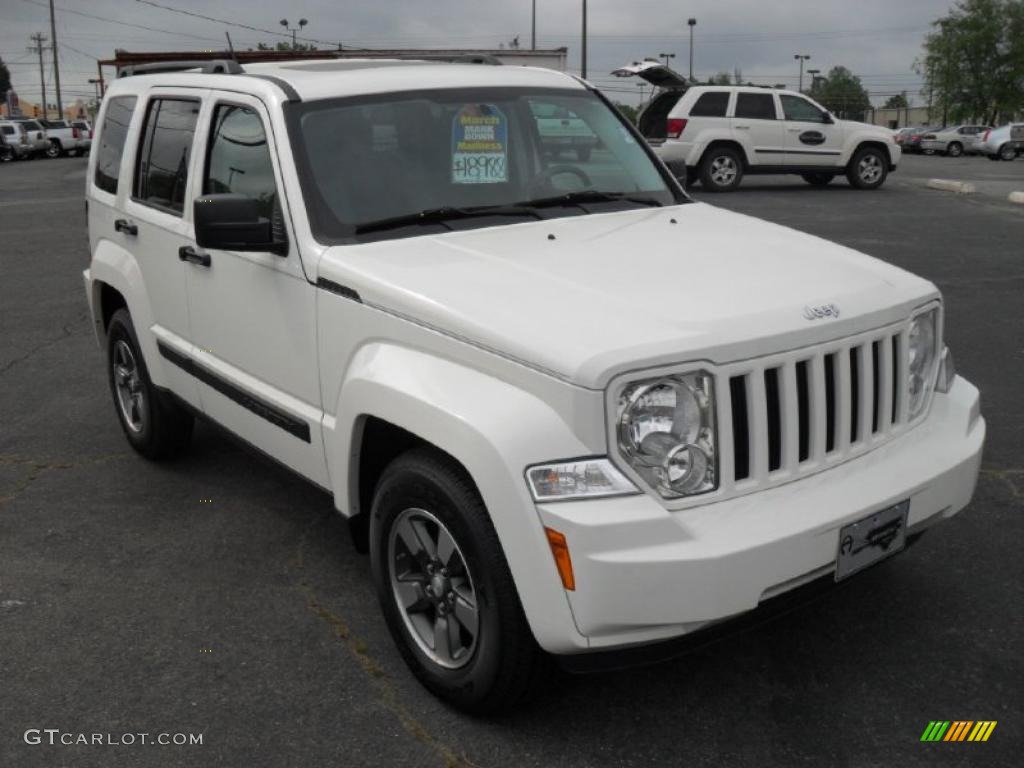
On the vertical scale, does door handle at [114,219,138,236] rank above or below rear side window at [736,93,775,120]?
below

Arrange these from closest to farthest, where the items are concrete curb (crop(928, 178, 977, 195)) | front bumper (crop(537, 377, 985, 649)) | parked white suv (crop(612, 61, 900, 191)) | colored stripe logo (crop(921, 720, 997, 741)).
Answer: front bumper (crop(537, 377, 985, 649))
colored stripe logo (crop(921, 720, 997, 741))
concrete curb (crop(928, 178, 977, 195))
parked white suv (crop(612, 61, 900, 191))

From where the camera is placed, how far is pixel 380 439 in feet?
11.3

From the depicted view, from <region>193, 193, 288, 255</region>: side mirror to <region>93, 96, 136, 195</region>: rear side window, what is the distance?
6.33 ft

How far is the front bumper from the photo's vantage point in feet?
8.55

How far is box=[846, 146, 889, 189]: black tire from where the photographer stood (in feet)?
69.1

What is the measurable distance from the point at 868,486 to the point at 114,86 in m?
4.44

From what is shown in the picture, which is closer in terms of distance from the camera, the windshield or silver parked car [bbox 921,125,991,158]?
the windshield

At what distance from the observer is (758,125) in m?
20.5

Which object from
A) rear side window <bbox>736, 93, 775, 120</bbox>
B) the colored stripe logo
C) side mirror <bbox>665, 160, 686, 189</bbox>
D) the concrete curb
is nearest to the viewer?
the colored stripe logo

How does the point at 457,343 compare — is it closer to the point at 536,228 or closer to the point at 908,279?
the point at 536,228

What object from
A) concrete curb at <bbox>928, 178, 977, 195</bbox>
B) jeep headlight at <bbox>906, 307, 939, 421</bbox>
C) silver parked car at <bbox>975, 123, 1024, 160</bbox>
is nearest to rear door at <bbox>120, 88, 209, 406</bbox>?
jeep headlight at <bbox>906, 307, 939, 421</bbox>

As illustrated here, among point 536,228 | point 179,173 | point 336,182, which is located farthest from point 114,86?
point 536,228

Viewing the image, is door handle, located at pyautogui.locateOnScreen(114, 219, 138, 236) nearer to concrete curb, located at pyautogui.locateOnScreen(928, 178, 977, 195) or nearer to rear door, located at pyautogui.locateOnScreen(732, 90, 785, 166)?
rear door, located at pyautogui.locateOnScreen(732, 90, 785, 166)

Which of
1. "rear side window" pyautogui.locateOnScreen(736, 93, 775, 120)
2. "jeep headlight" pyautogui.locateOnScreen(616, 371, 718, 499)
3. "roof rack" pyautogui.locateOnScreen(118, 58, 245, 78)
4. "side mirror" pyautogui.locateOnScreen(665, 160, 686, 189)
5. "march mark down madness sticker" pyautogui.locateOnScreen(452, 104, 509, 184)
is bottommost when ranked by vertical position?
"jeep headlight" pyautogui.locateOnScreen(616, 371, 718, 499)
